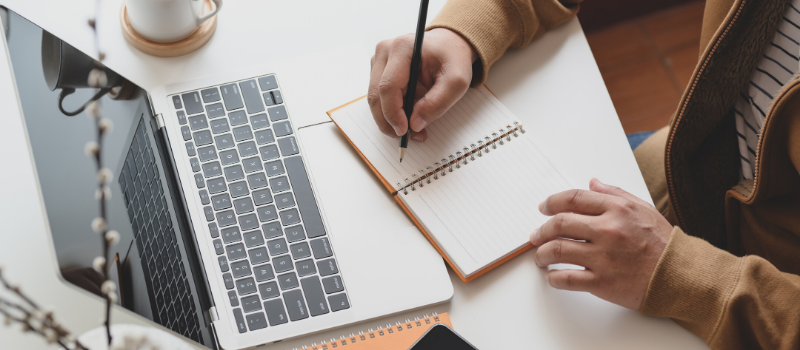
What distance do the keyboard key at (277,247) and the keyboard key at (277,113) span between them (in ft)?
0.56

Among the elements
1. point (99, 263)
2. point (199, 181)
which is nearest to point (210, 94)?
point (199, 181)

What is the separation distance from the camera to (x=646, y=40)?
1739mm

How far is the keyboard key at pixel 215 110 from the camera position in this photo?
30.0 inches

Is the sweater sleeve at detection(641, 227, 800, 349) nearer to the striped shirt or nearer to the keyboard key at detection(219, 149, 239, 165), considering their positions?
the striped shirt

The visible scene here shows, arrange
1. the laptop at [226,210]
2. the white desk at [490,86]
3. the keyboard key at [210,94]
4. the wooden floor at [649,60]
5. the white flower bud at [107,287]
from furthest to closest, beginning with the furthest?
the wooden floor at [649,60], the keyboard key at [210,94], the white desk at [490,86], the laptop at [226,210], the white flower bud at [107,287]

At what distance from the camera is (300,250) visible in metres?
0.69

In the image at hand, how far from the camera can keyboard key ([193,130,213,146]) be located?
74cm

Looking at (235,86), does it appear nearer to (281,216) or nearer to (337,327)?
(281,216)

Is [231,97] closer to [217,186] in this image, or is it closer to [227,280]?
[217,186]

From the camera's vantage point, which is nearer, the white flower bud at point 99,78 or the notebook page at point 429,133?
the white flower bud at point 99,78

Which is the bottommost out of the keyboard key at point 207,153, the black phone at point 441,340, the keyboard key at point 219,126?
the black phone at point 441,340

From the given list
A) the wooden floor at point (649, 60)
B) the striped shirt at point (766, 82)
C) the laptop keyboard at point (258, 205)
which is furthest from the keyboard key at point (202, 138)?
the wooden floor at point (649, 60)

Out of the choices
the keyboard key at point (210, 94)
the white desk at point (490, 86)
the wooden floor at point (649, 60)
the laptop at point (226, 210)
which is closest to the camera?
the laptop at point (226, 210)

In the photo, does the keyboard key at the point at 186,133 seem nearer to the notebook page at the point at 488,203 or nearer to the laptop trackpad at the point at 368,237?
the laptop trackpad at the point at 368,237
